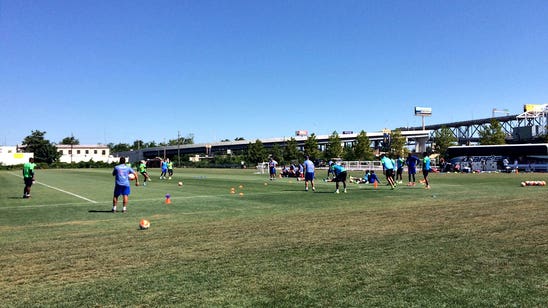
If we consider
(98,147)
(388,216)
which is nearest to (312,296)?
(388,216)

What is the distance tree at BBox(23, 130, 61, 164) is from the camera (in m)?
148

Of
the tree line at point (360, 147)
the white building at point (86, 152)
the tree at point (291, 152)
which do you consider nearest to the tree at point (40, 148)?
the white building at point (86, 152)

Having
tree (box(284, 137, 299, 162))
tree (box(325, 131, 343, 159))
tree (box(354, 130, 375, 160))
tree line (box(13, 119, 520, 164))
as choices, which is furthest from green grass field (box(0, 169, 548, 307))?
tree (box(284, 137, 299, 162))

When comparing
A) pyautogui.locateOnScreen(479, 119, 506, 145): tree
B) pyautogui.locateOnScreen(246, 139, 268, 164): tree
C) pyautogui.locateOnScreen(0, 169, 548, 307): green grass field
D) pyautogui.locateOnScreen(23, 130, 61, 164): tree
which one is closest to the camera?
pyautogui.locateOnScreen(0, 169, 548, 307): green grass field

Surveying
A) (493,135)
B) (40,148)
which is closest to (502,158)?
(493,135)

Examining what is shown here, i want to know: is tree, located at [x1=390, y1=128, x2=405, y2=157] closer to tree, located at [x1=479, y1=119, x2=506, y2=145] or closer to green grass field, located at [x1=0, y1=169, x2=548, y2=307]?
tree, located at [x1=479, y1=119, x2=506, y2=145]

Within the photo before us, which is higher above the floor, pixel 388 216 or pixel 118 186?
pixel 118 186

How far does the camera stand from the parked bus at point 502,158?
48.5 metres

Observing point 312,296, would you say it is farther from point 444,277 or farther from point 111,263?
point 111,263

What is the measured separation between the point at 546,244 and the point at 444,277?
10.9ft

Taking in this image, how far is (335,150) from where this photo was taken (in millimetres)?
101750

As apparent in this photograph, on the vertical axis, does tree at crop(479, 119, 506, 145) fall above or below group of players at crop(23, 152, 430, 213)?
above

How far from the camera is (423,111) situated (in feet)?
524

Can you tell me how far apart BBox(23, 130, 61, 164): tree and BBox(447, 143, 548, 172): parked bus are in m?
137
